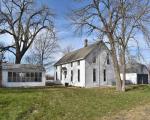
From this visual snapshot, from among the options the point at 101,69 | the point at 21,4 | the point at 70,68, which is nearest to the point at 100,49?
the point at 101,69

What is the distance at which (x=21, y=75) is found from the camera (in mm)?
46094

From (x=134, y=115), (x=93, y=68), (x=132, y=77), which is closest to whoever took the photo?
(x=134, y=115)

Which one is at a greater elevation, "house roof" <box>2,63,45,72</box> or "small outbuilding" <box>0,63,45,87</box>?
"house roof" <box>2,63,45,72</box>

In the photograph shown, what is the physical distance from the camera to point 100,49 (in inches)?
1829

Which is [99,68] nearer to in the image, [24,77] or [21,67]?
[24,77]

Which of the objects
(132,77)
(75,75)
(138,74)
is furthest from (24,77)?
(138,74)

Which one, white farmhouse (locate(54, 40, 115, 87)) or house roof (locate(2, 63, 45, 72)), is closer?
white farmhouse (locate(54, 40, 115, 87))

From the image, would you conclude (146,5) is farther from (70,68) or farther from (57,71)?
(57,71)

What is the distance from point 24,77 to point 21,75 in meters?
0.55

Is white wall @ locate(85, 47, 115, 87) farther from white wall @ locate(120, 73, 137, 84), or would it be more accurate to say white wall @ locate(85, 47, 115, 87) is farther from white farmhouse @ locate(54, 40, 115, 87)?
white wall @ locate(120, 73, 137, 84)

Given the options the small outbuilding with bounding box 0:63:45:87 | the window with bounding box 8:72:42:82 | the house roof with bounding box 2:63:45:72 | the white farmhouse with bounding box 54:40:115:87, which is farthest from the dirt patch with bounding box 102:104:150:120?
the house roof with bounding box 2:63:45:72

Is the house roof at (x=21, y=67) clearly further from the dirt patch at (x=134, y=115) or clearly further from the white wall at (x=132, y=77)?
the dirt patch at (x=134, y=115)

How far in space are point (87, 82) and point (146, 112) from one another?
28.3 meters

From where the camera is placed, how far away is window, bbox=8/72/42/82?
45119 mm
